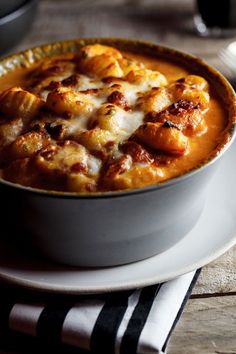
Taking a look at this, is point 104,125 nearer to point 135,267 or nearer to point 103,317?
point 135,267

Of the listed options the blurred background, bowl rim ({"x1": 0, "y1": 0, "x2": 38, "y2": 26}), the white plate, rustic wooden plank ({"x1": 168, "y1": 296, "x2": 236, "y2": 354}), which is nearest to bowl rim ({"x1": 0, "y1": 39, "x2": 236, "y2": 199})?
bowl rim ({"x1": 0, "y1": 0, "x2": 38, "y2": 26})

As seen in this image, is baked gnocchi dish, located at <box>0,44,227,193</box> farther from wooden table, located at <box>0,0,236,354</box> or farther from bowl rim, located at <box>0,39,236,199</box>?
wooden table, located at <box>0,0,236,354</box>

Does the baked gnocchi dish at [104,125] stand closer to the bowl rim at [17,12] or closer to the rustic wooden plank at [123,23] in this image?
the bowl rim at [17,12]

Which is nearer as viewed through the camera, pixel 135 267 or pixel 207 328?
pixel 207 328

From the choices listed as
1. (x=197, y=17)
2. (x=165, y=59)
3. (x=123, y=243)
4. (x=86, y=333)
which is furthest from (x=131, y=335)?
(x=197, y=17)

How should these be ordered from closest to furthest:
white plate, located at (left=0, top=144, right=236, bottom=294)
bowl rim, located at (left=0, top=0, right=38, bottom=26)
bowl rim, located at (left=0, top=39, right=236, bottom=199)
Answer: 1. bowl rim, located at (left=0, top=39, right=236, bottom=199)
2. white plate, located at (left=0, top=144, right=236, bottom=294)
3. bowl rim, located at (left=0, top=0, right=38, bottom=26)

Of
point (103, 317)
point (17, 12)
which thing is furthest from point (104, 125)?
point (17, 12)
